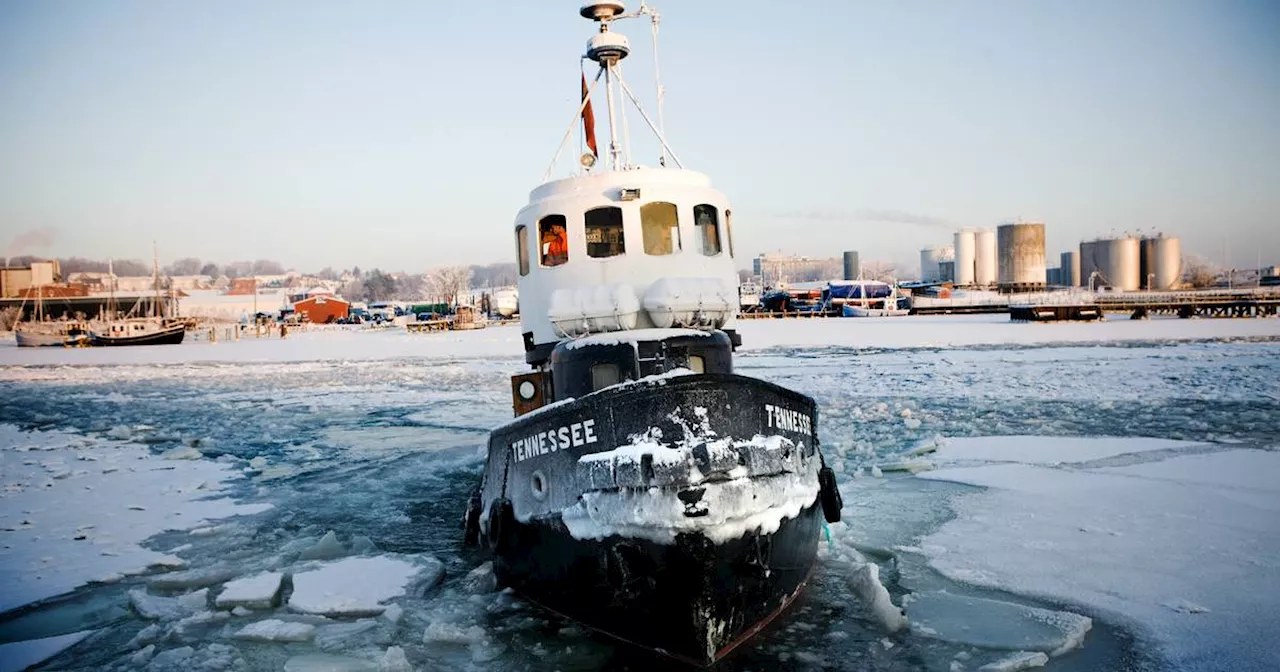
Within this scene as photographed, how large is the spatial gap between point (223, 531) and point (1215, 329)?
139ft

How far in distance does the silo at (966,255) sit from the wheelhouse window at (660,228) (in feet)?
393

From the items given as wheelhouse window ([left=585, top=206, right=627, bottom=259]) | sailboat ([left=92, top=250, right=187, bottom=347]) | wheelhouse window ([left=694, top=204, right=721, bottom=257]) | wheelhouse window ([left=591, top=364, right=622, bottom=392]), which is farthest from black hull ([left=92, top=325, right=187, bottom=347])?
wheelhouse window ([left=591, top=364, right=622, bottom=392])

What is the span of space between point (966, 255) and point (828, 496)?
400 feet

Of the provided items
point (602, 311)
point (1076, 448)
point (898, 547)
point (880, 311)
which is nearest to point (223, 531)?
point (602, 311)

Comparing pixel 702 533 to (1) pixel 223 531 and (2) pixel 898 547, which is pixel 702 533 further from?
(1) pixel 223 531

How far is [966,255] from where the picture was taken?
121750 millimetres

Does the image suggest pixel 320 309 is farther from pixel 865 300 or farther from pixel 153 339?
pixel 865 300

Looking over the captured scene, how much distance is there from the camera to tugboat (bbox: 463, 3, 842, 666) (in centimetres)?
619

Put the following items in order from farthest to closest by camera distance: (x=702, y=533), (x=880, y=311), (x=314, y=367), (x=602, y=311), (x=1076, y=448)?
1. (x=880, y=311)
2. (x=314, y=367)
3. (x=1076, y=448)
4. (x=602, y=311)
5. (x=702, y=533)

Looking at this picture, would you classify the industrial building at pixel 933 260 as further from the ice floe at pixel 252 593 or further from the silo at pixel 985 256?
the ice floe at pixel 252 593

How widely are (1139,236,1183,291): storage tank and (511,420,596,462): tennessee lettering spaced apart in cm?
11105

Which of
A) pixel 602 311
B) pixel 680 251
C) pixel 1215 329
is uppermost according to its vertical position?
pixel 680 251

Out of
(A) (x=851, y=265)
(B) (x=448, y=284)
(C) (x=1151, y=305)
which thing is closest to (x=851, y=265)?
(A) (x=851, y=265)

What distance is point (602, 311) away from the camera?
8.56 metres
